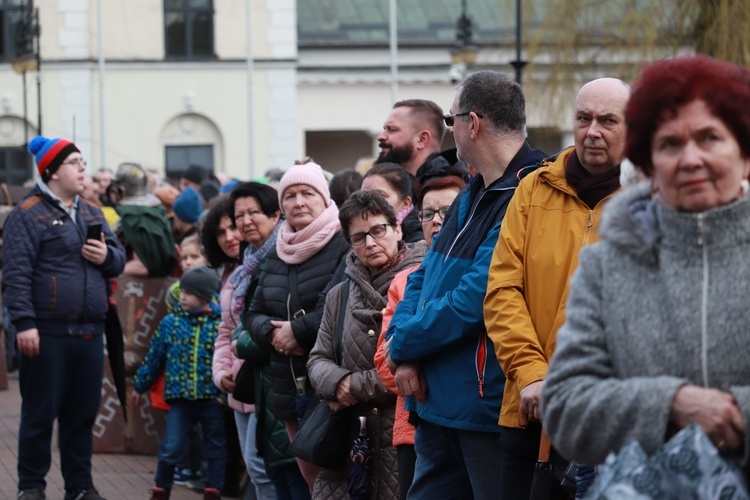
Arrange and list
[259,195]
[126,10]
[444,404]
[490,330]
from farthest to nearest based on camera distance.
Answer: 1. [126,10]
2. [259,195]
3. [444,404]
4. [490,330]

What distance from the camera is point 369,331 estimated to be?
6.20 meters

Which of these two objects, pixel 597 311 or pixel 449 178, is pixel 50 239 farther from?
pixel 597 311

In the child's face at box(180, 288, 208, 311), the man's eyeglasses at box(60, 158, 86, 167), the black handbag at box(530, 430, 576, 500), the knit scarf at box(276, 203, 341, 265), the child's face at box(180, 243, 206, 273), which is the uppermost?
the man's eyeglasses at box(60, 158, 86, 167)

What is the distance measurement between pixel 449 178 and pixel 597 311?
10.6ft

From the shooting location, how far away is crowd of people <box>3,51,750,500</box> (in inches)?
121

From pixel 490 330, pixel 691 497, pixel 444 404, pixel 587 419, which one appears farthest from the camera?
pixel 444 404

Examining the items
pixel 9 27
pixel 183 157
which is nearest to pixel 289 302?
pixel 183 157

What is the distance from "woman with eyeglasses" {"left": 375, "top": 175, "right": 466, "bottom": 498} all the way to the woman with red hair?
236cm

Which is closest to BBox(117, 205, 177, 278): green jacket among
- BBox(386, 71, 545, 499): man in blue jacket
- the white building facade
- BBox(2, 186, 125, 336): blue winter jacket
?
BBox(2, 186, 125, 336): blue winter jacket

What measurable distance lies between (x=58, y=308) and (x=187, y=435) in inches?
46.6

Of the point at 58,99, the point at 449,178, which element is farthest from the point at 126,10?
the point at 449,178

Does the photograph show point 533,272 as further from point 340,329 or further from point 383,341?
point 340,329

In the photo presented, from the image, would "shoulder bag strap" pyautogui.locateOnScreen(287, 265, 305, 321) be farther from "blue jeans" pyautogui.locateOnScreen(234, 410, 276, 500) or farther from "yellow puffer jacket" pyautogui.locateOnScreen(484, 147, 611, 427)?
"yellow puffer jacket" pyautogui.locateOnScreen(484, 147, 611, 427)

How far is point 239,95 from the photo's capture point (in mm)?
34281
